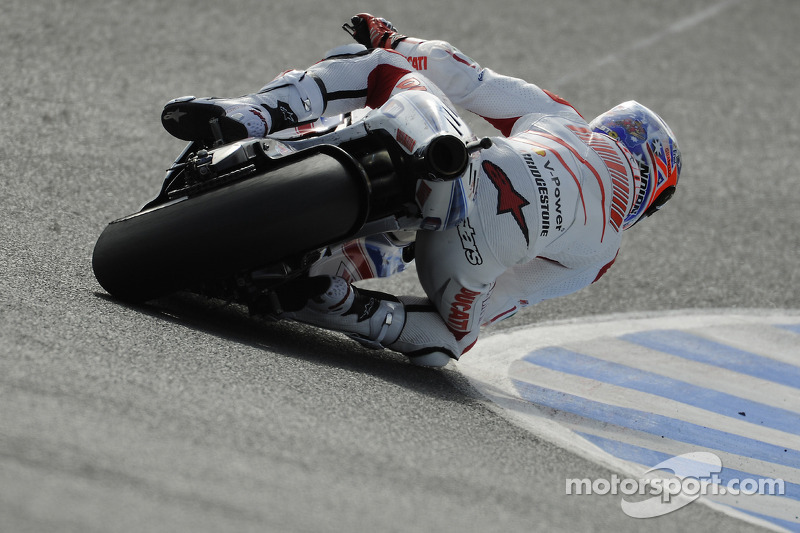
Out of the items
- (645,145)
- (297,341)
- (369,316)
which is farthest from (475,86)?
(297,341)

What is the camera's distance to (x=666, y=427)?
3.60m

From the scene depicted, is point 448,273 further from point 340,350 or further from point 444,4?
point 444,4

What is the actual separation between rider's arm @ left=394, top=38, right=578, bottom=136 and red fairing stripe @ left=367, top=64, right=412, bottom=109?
0.84ft

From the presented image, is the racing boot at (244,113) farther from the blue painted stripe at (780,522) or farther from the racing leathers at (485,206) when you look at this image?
the blue painted stripe at (780,522)

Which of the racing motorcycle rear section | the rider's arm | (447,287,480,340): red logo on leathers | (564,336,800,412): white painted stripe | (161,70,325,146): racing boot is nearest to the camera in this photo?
the racing motorcycle rear section

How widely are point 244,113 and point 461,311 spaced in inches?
39.1

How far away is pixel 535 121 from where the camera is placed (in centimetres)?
367

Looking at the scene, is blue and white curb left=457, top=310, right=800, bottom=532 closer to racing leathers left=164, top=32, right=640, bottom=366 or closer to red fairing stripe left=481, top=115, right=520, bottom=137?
→ racing leathers left=164, top=32, right=640, bottom=366

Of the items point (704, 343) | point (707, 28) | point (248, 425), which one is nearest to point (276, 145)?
point (248, 425)

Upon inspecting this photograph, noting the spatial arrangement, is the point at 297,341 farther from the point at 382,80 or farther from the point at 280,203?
the point at 382,80

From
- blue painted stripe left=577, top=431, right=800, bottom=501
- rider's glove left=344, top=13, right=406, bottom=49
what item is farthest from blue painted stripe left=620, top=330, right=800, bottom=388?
rider's glove left=344, top=13, right=406, bottom=49

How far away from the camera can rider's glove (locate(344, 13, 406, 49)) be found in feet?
12.3

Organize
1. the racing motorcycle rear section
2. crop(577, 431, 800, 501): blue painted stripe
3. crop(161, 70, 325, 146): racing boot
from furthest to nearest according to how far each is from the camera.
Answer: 1. crop(577, 431, 800, 501): blue painted stripe
2. crop(161, 70, 325, 146): racing boot
3. the racing motorcycle rear section

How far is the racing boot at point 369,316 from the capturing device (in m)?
3.21
